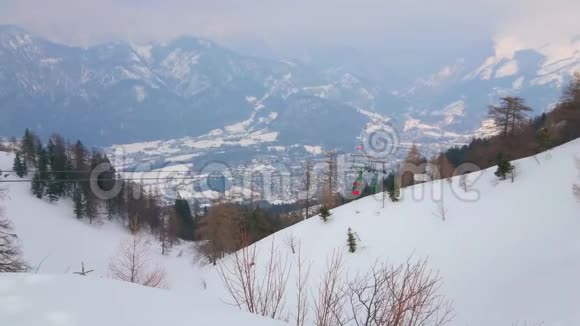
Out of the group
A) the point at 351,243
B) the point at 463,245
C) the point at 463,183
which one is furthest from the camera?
the point at 463,183

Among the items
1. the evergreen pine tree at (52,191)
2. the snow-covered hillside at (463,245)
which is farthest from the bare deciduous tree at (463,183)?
the evergreen pine tree at (52,191)

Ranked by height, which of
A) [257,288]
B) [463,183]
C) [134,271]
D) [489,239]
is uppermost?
[463,183]

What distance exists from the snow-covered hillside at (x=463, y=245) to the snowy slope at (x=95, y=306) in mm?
24

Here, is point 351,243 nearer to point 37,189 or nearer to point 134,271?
point 134,271

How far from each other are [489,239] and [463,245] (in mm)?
1018

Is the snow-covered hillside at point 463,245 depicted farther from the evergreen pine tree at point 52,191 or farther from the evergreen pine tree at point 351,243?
the evergreen pine tree at point 52,191

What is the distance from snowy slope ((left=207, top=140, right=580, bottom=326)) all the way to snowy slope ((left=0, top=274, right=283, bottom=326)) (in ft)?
26.6

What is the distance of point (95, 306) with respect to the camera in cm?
313

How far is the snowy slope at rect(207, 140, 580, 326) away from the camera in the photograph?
10391mm

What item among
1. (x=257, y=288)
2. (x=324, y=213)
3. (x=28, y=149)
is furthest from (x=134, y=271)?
(x=28, y=149)

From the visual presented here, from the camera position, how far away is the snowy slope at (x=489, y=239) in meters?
10.4

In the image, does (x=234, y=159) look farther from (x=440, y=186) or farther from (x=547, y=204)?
(x=547, y=204)

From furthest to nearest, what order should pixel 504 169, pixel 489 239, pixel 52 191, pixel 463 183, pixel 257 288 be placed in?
pixel 52 191 → pixel 463 183 → pixel 504 169 → pixel 489 239 → pixel 257 288

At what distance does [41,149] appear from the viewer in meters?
41.2
